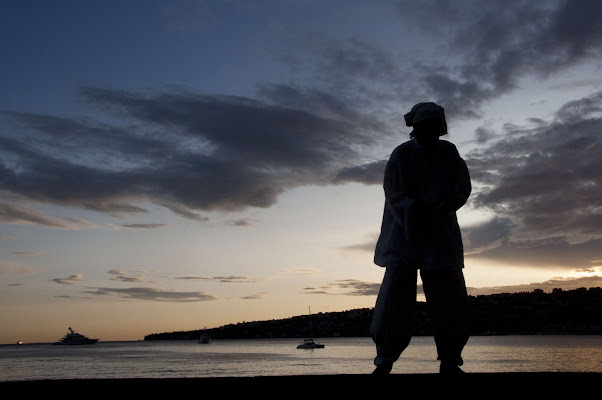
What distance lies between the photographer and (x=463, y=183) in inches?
257

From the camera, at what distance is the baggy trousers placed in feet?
20.9

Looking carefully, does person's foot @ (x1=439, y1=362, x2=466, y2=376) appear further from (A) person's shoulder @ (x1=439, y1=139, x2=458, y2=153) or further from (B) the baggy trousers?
(A) person's shoulder @ (x1=439, y1=139, x2=458, y2=153)

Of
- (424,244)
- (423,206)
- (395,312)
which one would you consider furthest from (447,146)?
(395,312)

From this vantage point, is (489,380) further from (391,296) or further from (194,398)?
(194,398)

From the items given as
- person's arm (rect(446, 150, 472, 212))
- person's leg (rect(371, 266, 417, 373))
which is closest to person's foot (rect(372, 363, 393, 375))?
person's leg (rect(371, 266, 417, 373))

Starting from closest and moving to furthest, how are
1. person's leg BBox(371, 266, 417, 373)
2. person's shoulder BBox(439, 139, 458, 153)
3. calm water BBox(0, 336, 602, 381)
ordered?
person's leg BBox(371, 266, 417, 373)
person's shoulder BBox(439, 139, 458, 153)
calm water BBox(0, 336, 602, 381)

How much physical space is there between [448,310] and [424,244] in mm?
705

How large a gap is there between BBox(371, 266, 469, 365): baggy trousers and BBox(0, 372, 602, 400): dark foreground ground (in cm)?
73

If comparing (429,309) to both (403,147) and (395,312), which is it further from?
(403,147)

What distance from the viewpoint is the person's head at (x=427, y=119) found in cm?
648

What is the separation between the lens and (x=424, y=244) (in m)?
6.38

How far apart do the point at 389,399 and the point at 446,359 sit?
2.09m

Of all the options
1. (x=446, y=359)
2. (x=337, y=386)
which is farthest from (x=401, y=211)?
(x=337, y=386)

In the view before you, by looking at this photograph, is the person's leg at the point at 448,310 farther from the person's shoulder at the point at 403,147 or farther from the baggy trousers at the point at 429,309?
the person's shoulder at the point at 403,147
